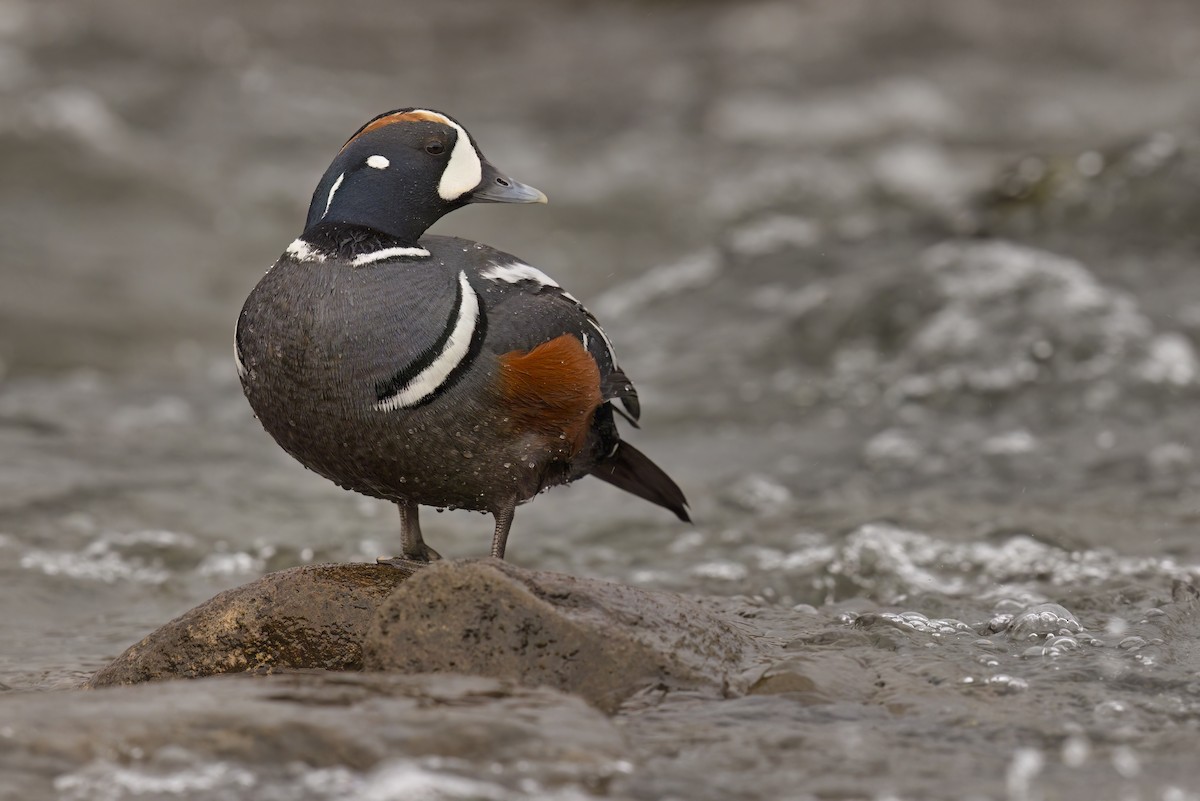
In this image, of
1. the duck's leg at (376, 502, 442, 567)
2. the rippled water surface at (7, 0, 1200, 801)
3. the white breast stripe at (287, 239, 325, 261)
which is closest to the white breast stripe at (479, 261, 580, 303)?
the white breast stripe at (287, 239, 325, 261)

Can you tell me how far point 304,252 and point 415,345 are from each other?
50 cm

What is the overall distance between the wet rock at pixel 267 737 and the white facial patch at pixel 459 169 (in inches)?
70.3

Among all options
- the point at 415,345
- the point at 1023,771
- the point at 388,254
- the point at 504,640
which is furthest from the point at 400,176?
the point at 1023,771

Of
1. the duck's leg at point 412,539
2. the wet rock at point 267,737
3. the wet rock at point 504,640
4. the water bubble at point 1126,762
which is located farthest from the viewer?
the duck's leg at point 412,539

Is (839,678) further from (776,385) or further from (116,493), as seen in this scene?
(776,385)

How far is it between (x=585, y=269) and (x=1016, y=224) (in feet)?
11.8

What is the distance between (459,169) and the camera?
507cm

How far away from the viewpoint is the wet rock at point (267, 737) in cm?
368

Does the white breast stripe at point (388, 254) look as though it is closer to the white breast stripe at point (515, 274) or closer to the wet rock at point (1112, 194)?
the white breast stripe at point (515, 274)

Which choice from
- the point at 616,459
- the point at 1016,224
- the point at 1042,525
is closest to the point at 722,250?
the point at 1016,224

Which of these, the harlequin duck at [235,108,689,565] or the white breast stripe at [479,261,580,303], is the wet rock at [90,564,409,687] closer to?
the harlequin duck at [235,108,689,565]

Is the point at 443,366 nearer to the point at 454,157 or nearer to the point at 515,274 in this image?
the point at 515,274

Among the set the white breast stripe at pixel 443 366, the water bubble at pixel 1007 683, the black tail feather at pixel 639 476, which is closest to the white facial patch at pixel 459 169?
the white breast stripe at pixel 443 366

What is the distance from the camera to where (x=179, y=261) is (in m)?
13.2
